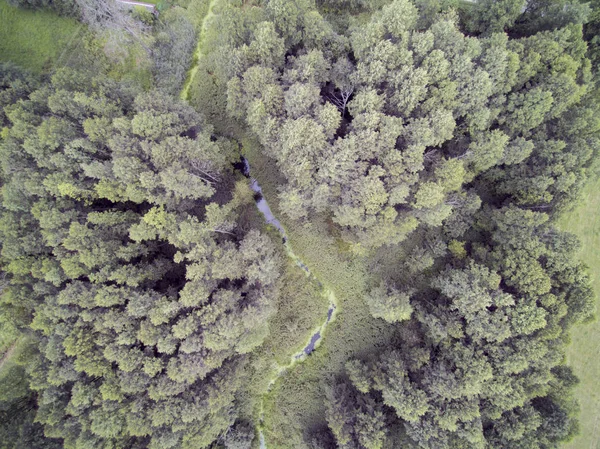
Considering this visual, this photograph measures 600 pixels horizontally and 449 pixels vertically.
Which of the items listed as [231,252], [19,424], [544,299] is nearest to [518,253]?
[544,299]

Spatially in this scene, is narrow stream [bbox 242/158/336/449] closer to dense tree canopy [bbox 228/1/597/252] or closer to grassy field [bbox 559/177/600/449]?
dense tree canopy [bbox 228/1/597/252]

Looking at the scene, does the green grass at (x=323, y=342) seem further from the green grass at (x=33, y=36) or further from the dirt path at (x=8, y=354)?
the green grass at (x=33, y=36)

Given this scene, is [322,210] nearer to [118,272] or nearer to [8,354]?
[118,272]

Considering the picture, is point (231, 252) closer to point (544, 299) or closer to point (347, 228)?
point (347, 228)

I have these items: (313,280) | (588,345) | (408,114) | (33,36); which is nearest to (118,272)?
(313,280)

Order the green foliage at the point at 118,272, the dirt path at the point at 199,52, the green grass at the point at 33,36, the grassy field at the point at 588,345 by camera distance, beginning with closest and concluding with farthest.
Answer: the green foliage at the point at 118,272 < the grassy field at the point at 588,345 < the green grass at the point at 33,36 < the dirt path at the point at 199,52

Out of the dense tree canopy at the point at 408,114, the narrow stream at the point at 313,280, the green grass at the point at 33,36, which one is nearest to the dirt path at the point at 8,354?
the narrow stream at the point at 313,280
